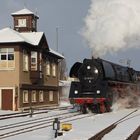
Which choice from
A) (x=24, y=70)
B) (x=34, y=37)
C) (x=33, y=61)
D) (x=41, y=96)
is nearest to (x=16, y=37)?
(x=24, y=70)

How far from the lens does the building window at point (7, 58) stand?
126 feet

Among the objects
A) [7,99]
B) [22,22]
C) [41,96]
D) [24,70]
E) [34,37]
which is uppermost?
[22,22]

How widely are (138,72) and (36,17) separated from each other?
14911 mm

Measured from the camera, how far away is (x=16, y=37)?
38.4m

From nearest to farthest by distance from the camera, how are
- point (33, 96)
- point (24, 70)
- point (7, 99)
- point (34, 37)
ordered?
point (7, 99)
point (24, 70)
point (33, 96)
point (34, 37)

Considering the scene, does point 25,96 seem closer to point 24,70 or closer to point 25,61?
point 24,70

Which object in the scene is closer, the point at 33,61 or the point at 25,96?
the point at 25,96

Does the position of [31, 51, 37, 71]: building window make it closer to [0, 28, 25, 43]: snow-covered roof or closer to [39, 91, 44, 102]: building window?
[0, 28, 25, 43]: snow-covered roof

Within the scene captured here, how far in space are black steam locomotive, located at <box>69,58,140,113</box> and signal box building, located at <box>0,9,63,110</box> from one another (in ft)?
21.3

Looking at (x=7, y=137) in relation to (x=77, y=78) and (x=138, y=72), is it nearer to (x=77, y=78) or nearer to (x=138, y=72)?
(x=77, y=78)

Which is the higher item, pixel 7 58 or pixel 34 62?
pixel 7 58

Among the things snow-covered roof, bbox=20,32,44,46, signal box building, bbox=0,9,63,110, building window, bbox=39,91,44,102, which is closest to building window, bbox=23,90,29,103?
signal box building, bbox=0,9,63,110

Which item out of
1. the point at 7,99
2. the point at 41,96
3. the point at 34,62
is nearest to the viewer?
the point at 7,99

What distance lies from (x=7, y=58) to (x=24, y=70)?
1.95m
